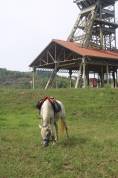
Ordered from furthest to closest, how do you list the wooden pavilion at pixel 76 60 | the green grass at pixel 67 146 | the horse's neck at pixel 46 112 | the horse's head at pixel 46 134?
1. the wooden pavilion at pixel 76 60
2. the horse's neck at pixel 46 112
3. the horse's head at pixel 46 134
4. the green grass at pixel 67 146

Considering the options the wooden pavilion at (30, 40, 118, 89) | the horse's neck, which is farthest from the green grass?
the wooden pavilion at (30, 40, 118, 89)

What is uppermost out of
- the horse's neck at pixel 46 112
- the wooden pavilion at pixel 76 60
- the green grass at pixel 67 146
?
the wooden pavilion at pixel 76 60

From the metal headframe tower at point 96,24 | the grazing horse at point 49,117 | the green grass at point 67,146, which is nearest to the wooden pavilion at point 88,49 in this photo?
the metal headframe tower at point 96,24

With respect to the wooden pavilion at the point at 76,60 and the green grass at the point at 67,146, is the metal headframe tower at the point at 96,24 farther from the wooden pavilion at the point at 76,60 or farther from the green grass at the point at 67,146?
the green grass at the point at 67,146

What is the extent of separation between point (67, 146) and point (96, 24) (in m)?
45.2

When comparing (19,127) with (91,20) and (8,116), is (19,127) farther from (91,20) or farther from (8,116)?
(91,20)

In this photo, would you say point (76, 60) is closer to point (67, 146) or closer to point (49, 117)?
point (49, 117)

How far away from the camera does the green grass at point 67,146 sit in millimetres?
10409

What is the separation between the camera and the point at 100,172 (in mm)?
10188

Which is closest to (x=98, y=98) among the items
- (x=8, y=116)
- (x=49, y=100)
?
(x=8, y=116)

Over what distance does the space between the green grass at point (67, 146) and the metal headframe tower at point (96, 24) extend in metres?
27.7

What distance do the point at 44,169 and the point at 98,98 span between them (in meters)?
19.8

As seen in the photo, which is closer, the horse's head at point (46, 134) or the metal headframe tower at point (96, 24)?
the horse's head at point (46, 134)

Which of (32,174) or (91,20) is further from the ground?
(91,20)
